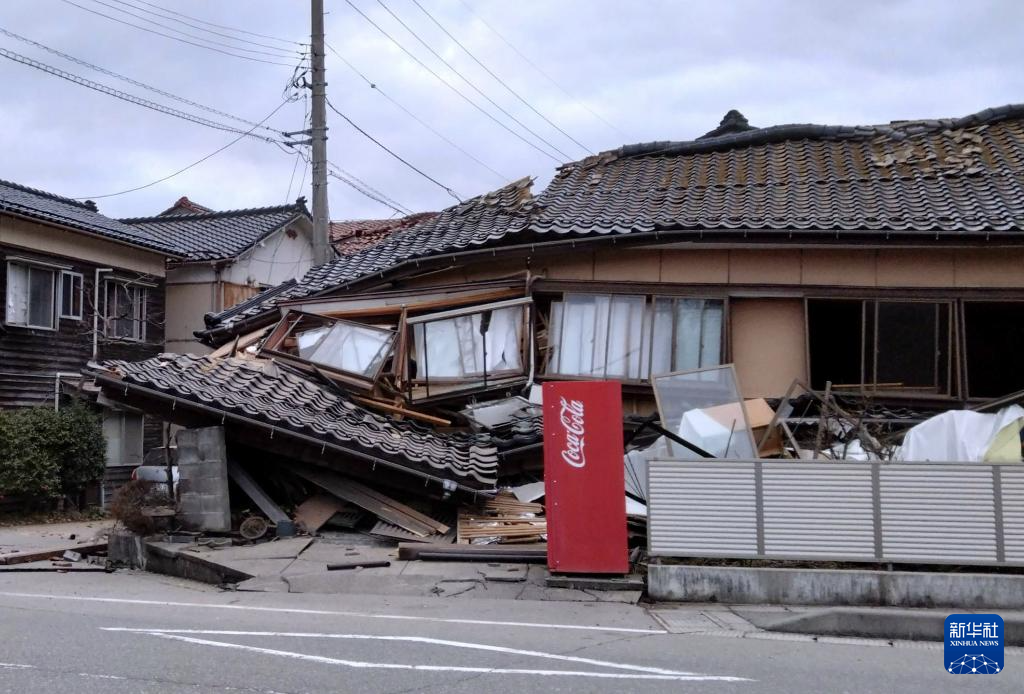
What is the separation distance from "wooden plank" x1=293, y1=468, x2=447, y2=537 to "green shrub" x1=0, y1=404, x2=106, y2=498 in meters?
8.58

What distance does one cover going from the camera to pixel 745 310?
14312 mm

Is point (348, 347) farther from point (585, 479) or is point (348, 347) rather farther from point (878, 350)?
point (878, 350)

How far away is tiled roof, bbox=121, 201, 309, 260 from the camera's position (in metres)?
25.0

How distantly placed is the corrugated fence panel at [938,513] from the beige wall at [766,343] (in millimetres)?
4326

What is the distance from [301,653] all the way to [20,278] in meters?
16.7

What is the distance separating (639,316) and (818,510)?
5.34 metres

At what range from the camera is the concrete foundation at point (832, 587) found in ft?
30.4

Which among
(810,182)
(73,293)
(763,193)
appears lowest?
(73,293)

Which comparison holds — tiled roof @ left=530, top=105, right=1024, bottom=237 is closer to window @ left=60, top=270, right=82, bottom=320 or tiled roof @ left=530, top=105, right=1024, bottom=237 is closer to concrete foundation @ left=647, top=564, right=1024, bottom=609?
concrete foundation @ left=647, top=564, right=1024, bottom=609

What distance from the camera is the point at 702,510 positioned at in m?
9.91

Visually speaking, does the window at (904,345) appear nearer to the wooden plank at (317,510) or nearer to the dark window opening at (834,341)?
the dark window opening at (834,341)

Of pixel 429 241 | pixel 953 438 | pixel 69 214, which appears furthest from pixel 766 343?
pixel 69 214

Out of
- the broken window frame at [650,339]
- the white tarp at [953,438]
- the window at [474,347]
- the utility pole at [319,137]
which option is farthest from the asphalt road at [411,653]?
the utility pole at [319,137]

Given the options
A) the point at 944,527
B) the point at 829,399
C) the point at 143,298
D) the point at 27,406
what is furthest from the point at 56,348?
the point at 944,527
